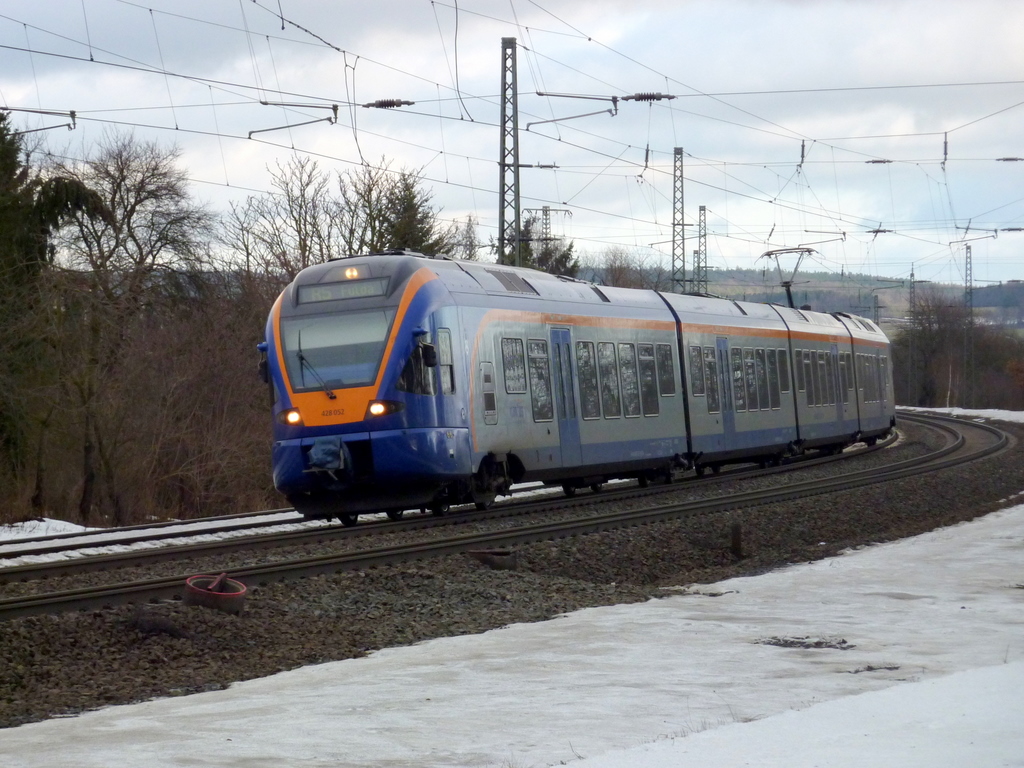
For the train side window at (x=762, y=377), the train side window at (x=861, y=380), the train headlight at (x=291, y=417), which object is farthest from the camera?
the train side window at (x=861, y=380)

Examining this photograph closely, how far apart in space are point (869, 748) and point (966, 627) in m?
4.53

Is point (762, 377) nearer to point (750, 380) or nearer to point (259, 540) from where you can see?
point (750, 380)

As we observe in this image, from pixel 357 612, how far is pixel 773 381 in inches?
795

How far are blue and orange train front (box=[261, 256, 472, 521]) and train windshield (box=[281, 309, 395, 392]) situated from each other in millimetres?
13

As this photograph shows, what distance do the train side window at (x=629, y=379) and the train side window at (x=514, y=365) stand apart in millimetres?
3418

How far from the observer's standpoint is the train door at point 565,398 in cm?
2069

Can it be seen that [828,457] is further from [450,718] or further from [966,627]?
[450,718]

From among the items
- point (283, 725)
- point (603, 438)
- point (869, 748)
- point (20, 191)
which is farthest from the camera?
point (20, 191)

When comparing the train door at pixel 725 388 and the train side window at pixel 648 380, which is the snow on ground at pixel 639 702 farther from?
the train door at pixel 725 388

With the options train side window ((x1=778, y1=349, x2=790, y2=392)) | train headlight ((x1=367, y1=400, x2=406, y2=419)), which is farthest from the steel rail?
train side window ((x1=778, y1=349, x2=790, y2=392))

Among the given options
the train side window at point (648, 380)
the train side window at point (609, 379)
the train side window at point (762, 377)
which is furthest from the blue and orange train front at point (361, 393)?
the train side window at point (762, 377)

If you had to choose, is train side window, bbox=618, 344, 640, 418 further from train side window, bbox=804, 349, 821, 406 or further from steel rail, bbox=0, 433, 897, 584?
train side window, bbox=804, 349, 821, 406

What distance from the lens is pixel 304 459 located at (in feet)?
57.5

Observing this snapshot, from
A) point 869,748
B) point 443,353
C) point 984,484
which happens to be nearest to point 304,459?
point 443,353
